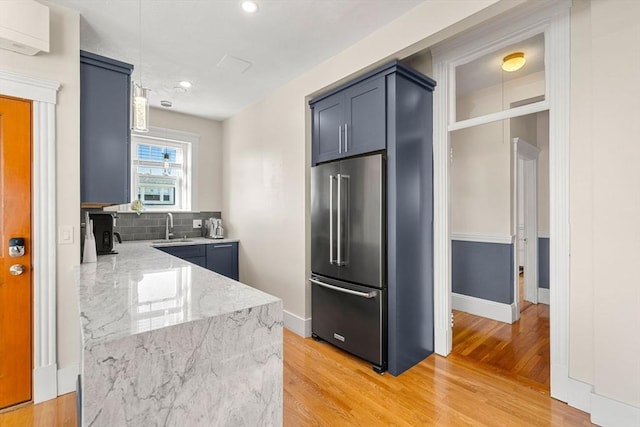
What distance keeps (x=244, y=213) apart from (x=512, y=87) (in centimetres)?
348

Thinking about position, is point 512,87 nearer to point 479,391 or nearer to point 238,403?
point 479,391

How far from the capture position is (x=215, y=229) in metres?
4.73

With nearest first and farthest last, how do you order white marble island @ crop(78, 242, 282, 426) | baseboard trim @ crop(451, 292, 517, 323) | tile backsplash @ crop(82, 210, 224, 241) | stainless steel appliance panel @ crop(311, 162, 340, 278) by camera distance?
white marble island @ crop(78, 242, 282, 426) → stainless steel appliance panel @ crop(311, 162, 340, 278) → baseboard trim @ crop(451, 292, 517, 323) → tile backsplash @ crop(82, 210, 224, 241)

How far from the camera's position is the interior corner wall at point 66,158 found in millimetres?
2094

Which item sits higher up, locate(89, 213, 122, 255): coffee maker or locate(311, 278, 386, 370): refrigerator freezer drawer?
locate(89, 213, 122, 255): coffee maker

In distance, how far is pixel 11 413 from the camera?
1.95 metres

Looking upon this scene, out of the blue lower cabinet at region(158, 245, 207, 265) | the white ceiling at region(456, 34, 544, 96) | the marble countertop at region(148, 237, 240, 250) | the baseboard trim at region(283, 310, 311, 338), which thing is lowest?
the baseboard trim at region(283, 310, 311, 338)

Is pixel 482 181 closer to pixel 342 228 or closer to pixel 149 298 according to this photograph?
pixel 342 228

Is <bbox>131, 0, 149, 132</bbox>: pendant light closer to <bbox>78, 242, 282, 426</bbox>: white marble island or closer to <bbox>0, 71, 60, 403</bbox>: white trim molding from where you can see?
<bbox>0, 71, 60, 403</bbox>: white trim molding

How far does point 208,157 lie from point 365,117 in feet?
10.4

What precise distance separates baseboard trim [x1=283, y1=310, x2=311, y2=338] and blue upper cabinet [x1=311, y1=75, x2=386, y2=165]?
1711mm

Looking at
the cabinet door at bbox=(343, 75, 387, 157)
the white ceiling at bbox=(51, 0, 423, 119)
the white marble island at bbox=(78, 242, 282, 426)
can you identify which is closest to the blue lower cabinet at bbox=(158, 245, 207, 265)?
the white ceiling at bbox=(51, 0, 423, 119)

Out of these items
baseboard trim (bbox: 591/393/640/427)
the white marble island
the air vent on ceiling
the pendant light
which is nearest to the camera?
the white marble island

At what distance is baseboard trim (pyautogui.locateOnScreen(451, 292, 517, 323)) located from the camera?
12.0 ft
